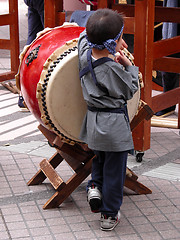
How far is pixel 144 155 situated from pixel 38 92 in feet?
5.66

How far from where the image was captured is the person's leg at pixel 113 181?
3.42 m

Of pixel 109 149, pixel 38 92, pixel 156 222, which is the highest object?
pixel 38 92

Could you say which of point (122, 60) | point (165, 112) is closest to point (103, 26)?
point (122, 60)

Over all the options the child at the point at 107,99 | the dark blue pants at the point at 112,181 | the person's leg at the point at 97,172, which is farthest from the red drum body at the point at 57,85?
the dark blue pants at the point at 112,181

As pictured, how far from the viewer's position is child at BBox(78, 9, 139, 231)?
324cm

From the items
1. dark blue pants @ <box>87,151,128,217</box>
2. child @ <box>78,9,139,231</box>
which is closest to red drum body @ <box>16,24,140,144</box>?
child @ <box>78,9,139,231</box>

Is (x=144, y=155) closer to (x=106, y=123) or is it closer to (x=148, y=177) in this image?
(x=148, y=177)

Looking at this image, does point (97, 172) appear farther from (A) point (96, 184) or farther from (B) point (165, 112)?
(B) point (165, 112)

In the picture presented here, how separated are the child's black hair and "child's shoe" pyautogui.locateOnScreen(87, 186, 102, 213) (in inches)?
39.9

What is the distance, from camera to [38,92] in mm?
3490

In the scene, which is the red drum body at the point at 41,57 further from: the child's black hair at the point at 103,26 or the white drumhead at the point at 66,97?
the child's black hair at the point at 103,26

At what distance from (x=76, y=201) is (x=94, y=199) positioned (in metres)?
0.44

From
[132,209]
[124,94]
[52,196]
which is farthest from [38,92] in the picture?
[132,209]

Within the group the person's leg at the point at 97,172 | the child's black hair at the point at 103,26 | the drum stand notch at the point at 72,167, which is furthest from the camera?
the drum stand notch at the point at 72,167
